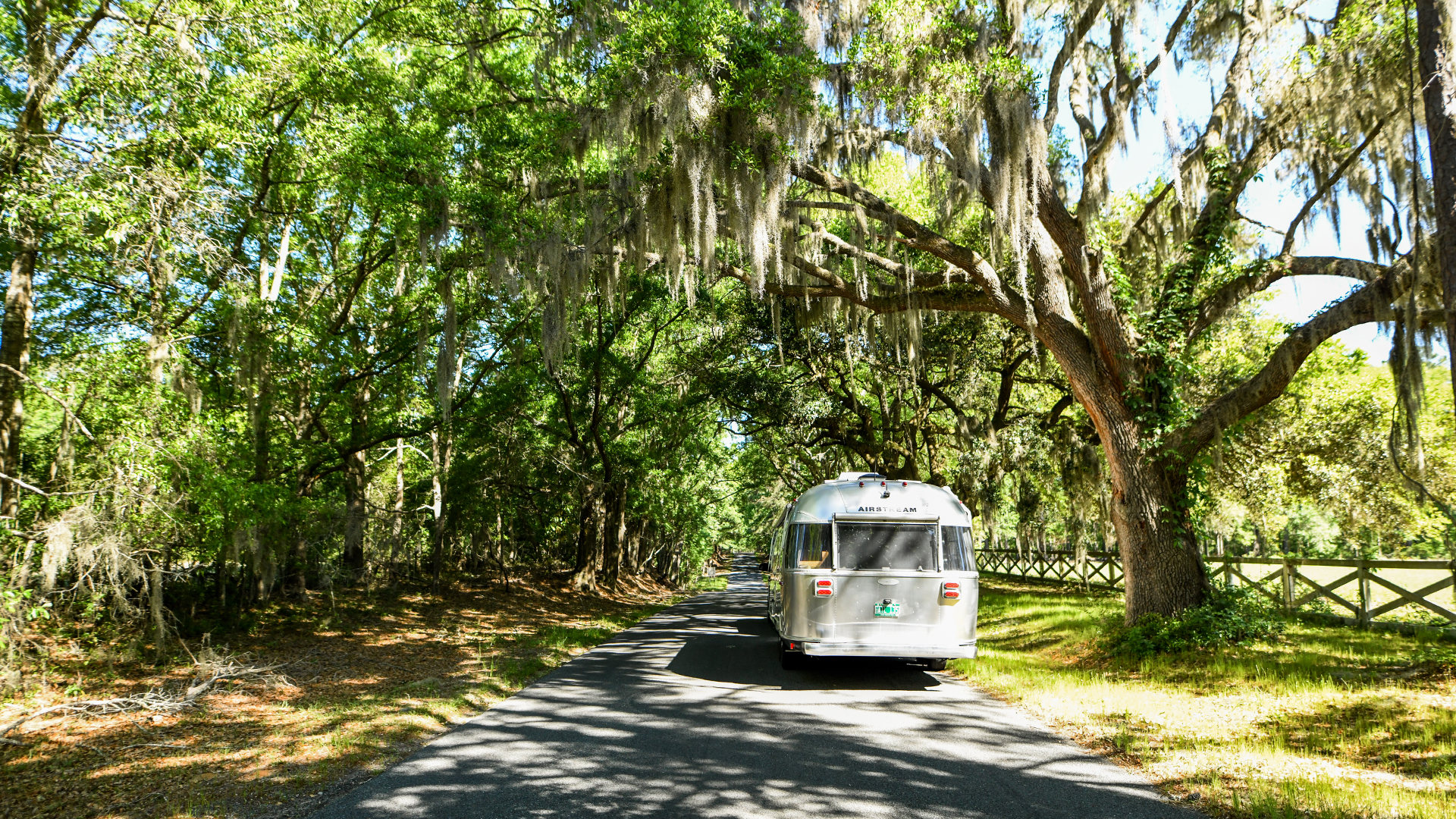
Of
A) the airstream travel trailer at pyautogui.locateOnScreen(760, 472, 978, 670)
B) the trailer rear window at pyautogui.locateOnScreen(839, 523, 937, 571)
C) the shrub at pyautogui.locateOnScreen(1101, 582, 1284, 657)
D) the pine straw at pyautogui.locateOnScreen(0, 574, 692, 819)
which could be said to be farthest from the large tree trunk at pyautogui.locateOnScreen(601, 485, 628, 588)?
the shrub at pyautogui.locateOnScreen(1101, 582, 1284, 657)

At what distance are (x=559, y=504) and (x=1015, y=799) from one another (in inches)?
981

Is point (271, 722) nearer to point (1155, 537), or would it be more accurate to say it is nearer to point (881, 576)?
point (881, 576)

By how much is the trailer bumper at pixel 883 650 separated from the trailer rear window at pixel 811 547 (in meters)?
0.90

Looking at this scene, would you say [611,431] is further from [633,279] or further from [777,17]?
[777,17]

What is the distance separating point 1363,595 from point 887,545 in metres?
8.19

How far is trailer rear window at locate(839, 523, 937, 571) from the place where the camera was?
9.08 metres

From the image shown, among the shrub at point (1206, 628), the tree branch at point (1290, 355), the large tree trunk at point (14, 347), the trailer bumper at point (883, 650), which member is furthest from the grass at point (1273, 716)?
the large tree trunk at point (14, 347)

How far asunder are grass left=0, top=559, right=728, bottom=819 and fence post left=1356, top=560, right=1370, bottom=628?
Result: 38.8 feet

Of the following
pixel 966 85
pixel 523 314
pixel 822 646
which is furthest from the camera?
pixel 523 314

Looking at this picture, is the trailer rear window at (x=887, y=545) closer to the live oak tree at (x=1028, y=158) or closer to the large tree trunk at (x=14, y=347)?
the live oak tree at (x=1028, y=158)

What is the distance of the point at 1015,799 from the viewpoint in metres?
4.79

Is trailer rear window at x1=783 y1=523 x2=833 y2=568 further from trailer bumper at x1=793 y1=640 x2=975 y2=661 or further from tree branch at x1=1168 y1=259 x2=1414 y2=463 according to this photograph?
tree branch at x1=1168 y1=259 x2=1414 y2=463

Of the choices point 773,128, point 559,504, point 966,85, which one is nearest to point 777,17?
point 773,128

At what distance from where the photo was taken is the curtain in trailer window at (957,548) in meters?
9.14
